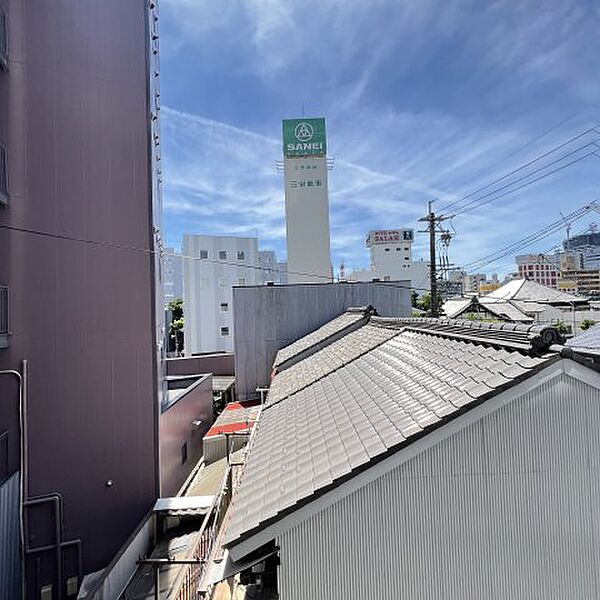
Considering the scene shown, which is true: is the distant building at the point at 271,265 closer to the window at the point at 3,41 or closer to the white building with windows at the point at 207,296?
the white building with windows at the point at 207,296

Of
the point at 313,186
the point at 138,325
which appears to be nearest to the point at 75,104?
the point at 138,325

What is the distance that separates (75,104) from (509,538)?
10.4 meters

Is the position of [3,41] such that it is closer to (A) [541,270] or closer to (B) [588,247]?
(A) [541,270]

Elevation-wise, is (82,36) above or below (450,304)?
above

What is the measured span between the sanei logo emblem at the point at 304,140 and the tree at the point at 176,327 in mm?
23451

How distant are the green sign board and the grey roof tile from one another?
103ft

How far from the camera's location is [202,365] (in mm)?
22406

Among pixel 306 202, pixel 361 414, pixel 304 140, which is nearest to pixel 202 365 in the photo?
pixel 306 202

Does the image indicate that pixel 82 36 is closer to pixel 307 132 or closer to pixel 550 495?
pixel 550 495

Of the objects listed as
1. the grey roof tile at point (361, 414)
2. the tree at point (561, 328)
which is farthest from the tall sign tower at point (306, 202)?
the grey roof tile at point (361, 414)

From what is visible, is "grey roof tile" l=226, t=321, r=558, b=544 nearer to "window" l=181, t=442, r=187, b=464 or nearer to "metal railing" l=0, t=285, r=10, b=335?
"metal railing" l=0, t=285, r=10, b=335

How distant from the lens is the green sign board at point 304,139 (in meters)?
34.2

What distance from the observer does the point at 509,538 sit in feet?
9.48

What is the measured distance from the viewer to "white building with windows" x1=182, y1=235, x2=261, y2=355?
36.6m
